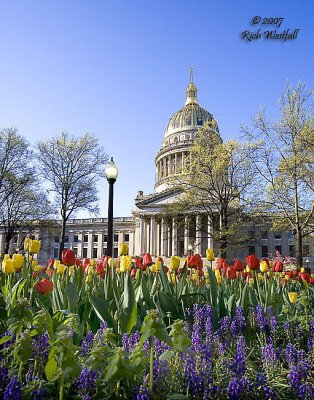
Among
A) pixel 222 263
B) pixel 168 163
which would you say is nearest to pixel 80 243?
pixel 168 163

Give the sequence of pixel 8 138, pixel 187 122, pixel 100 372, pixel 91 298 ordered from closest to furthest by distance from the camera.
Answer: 1. pixel 100 372
2. pixel 91 298
3. pixel 8 138
4. pixel 187 122

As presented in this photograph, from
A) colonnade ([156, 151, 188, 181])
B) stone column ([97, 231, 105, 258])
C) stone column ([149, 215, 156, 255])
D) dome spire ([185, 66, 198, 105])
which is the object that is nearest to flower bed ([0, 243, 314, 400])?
stone column ([149, 215, 156, 255])

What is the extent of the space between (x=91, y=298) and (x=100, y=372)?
1.00 metres

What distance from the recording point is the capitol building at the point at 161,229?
56312mm

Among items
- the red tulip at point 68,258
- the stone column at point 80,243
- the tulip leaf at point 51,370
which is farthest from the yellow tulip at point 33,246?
the stone column at point 80,243

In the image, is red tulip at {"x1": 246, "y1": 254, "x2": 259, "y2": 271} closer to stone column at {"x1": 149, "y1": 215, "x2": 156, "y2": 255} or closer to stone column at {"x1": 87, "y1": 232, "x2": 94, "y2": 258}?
stone column at {"x1": 149, "y1": 215, "x2": 156, "y2": 255}

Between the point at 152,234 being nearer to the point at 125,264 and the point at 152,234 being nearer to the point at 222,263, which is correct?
the point at 222,263

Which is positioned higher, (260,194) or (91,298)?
(260,194)

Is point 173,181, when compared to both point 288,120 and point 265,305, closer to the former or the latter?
point 288,120

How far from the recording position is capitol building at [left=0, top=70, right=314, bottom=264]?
185ft

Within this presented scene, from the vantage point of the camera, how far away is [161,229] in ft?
188

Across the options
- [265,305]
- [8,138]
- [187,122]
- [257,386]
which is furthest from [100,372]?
[187,122]

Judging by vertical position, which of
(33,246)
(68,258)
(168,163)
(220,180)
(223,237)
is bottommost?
(68,258)

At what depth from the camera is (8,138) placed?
28.5 meters
